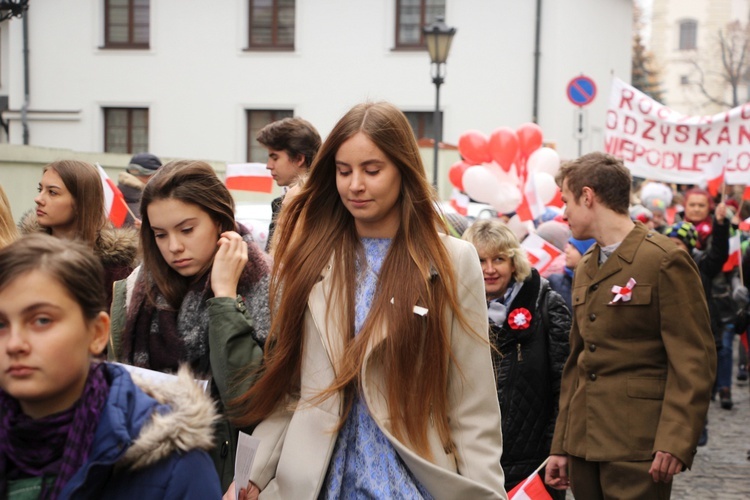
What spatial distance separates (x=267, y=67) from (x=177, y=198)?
23.6m

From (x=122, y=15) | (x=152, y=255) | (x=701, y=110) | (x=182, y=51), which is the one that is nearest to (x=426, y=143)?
(x=182, y=51)

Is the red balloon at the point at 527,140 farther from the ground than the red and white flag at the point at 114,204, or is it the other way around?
the red balloon at the point at 527,140

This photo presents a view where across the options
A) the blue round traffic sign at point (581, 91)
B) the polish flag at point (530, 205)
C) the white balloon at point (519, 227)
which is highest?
the blue round traffic sign at point (581, 91)

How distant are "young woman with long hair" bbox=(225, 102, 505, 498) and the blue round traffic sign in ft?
45.9

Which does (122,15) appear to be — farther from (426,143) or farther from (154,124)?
(426,143)

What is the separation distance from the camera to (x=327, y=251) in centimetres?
339

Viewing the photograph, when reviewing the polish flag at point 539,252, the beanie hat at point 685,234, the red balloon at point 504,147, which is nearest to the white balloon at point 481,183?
the red balloon at point 504,147

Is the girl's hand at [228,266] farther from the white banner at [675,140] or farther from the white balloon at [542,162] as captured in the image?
the white balloon at [542,162]

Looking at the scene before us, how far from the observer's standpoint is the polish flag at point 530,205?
10.8m

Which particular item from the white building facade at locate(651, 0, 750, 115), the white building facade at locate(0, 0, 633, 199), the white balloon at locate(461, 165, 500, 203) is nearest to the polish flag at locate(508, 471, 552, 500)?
the white balloon at locate(461, 165, 500, 203)

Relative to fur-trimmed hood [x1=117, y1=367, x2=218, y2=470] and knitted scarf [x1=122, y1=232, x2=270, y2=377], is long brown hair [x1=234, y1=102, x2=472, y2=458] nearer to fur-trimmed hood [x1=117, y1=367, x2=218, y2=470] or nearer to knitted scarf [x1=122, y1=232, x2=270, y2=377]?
knitted scarf [x1=122, y1=232, x2=270, y2=377]

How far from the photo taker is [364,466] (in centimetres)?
313

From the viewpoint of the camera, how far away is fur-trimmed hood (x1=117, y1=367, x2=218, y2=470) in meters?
2.14

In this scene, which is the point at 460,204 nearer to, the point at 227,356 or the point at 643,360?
the point at 643,360
